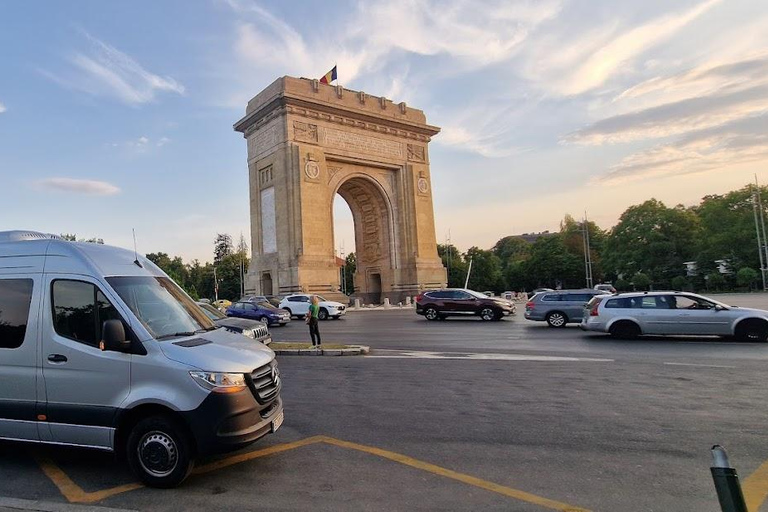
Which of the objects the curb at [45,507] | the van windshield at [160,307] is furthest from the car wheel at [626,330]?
the curb at [45,507]

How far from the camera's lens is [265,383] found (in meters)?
→ 4.82

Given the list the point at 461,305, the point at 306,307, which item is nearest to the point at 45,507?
the point at 461,305

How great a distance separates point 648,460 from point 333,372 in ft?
21.6

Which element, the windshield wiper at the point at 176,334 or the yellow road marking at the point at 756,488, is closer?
the yellow road marking at the point at 756,488

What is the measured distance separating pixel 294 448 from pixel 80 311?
103 inches

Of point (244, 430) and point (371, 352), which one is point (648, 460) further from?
point (371, 352)

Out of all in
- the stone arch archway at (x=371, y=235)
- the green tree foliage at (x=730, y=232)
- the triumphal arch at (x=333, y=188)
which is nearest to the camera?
the triumphal arch at (x=333, y=188)

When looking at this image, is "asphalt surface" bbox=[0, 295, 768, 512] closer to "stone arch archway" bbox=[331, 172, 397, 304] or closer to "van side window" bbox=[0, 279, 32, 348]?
"van side window" bbox=[0, 279, 32, 348]

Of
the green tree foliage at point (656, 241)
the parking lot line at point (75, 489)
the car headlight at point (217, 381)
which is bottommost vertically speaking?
the parking lot line at point (75, 489)

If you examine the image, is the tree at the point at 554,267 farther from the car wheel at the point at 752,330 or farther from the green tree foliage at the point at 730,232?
the car wheel at the point at 752,330

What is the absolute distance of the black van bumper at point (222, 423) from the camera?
426 centimetres

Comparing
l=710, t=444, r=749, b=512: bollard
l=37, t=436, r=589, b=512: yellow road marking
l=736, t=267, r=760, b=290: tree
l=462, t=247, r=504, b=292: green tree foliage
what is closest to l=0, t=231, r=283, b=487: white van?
l=37, t=436, r=589, b=512: yellow road marking

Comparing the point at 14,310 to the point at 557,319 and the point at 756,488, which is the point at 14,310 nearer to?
the point at 756,488

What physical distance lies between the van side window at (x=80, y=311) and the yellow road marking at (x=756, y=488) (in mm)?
5659
